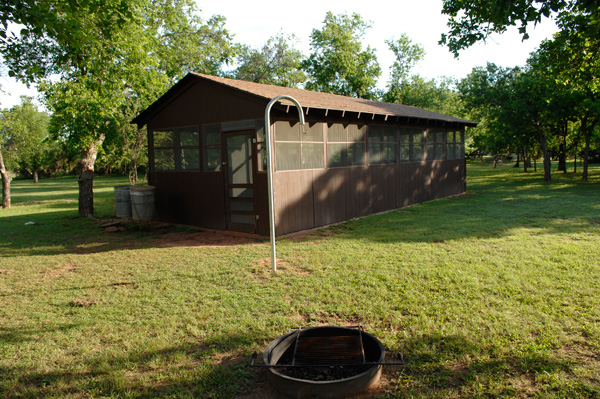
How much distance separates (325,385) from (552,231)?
23.6ft

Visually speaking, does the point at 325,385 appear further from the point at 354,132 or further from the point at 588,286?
the point at 354,132

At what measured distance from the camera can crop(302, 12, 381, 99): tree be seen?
31328 millimetres

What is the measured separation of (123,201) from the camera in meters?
11.1

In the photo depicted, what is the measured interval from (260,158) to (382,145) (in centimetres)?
484

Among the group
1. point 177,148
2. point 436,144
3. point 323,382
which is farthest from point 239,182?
point 436,144

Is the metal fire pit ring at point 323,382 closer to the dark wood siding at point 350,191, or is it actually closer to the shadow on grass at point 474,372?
the shadow on grass at point 474,372

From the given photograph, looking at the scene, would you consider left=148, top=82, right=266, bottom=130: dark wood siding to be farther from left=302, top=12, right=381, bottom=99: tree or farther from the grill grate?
left=302, top=12, right=381, bottom=99: tree

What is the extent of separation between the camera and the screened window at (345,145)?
9.95 metres

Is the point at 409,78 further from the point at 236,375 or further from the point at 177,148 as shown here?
the point at 236,375

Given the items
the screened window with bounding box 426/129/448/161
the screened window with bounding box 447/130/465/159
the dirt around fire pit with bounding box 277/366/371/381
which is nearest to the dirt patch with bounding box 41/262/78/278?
the dirt around fire pit with bounding box 277/366/371/381

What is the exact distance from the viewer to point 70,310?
182 inches

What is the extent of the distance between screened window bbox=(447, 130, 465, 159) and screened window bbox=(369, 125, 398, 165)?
4536 millimetres

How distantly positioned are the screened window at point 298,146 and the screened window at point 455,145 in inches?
333

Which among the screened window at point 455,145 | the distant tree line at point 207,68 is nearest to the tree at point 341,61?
the distant tree line at point 207,68
